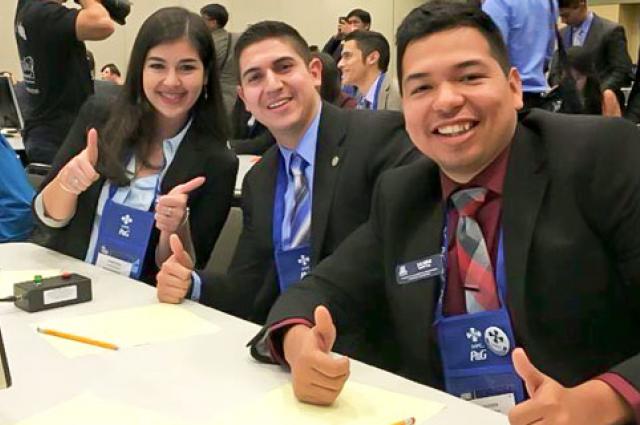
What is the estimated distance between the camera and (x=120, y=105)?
253 centimetres

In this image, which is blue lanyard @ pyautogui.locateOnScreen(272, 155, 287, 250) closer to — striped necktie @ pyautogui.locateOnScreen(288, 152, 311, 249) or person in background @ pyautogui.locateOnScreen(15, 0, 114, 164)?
striped necktie @ pyautogui.locateOnScreen(288, 152, 311, 249)

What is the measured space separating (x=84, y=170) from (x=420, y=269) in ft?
3.78

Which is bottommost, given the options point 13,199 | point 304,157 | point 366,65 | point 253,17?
point 13,199

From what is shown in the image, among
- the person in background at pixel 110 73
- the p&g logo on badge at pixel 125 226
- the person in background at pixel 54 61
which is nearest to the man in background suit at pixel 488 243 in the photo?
the p&g logo on badge at pixel 125 226

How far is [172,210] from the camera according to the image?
2.11 metres

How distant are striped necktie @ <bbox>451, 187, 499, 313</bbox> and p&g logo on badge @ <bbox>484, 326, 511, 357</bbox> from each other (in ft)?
0.17

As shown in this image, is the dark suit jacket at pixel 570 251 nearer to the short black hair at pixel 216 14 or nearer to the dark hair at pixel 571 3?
the dark hair at pixel 571 3

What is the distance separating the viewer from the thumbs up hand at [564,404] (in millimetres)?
1042

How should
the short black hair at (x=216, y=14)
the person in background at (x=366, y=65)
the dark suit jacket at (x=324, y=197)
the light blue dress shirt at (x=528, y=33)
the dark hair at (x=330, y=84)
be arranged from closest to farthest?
the dark suit jacket at (x=324, y=197), the light blue dress shirt at (x=528, y=33), the dark hair at (x=330, y=84), the person in background at (x=366, y=65), the short black hair at (x=216, y=14)

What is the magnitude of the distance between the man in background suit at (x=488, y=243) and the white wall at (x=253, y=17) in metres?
7.01

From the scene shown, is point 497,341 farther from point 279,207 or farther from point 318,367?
point 279,207

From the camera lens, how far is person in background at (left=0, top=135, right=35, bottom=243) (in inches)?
105

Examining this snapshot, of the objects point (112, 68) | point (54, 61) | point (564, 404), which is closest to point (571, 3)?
point (54, 61)

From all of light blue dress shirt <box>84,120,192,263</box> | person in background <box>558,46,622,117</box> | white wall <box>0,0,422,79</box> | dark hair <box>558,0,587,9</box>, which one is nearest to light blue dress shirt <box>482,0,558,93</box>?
person in background <box>558,46,622,117</box>
